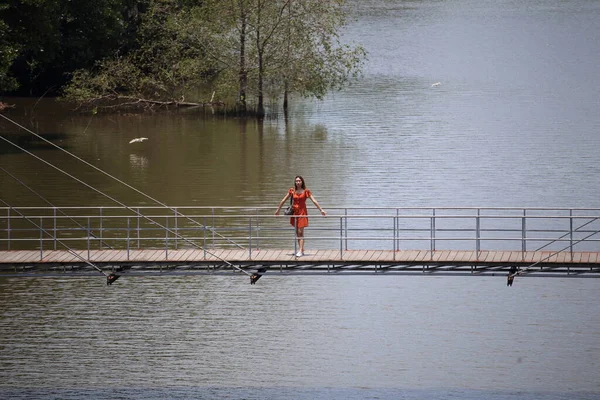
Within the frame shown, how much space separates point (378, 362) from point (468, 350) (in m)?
2.55

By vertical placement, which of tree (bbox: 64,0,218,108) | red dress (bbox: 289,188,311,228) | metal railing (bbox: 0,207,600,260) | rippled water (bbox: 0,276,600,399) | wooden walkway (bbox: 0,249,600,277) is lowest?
rippled water (bbox: 0,276,600,399)

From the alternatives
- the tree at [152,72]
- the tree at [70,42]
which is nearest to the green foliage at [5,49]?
the tree at [70,42]

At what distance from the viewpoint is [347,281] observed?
145 ft

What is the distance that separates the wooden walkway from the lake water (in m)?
3.26

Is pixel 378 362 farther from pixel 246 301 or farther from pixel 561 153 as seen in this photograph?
pixel 561 153

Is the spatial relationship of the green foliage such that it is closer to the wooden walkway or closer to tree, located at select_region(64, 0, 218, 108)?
tree, located at select_region(64, 0, 218, 108)

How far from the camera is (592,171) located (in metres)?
59.0

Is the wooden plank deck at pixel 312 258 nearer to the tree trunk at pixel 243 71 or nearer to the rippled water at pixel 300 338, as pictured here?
the rippled water at pixel 300 338

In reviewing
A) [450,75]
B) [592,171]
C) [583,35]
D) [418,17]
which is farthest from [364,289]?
[418,17]

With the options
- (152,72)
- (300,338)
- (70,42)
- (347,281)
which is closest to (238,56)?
(152,72)

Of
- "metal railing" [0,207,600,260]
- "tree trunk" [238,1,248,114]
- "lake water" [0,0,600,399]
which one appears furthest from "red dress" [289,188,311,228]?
"tree trunk" [238,1,248,114]

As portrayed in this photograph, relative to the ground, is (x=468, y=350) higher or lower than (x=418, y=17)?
lower

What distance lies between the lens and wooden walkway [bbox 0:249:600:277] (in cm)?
3119

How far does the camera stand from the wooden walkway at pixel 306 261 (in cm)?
3119
